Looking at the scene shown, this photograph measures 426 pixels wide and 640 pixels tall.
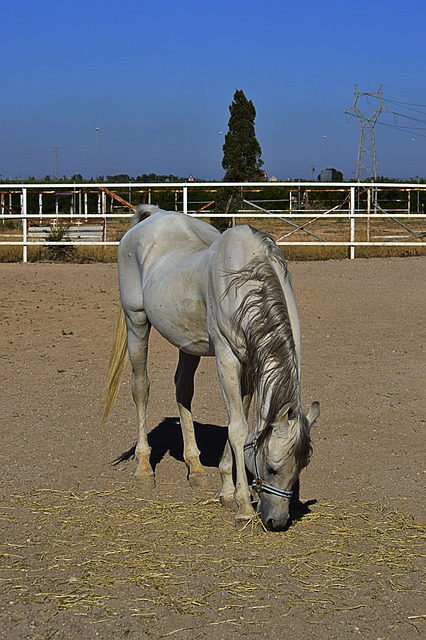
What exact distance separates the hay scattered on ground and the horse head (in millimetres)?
220

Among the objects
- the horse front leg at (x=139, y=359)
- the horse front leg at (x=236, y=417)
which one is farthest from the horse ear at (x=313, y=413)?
the horse front leg at (x=139, y=359)

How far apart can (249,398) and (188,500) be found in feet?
2.59

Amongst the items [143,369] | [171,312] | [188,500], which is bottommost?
[188,500]

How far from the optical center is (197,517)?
517 centimetres

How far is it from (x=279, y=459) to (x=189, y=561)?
673 millimetres

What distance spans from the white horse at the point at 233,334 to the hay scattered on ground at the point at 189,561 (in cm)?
26

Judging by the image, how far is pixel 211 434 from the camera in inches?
284

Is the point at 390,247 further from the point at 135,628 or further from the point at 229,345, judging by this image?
the point at 135,628

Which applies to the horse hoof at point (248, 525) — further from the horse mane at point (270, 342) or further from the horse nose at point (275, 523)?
the horse mane at point (270, 342)

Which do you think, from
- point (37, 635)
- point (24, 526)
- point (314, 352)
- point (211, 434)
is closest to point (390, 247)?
point (314, 352)

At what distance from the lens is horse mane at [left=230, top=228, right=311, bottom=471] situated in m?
4.46

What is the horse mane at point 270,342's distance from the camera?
4465 mm

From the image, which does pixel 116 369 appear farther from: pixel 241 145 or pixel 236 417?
pixel 241 145

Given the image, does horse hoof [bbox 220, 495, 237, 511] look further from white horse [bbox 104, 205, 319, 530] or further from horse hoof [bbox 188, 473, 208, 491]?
horse hoof [bbox 188, 473, 208, 491]
